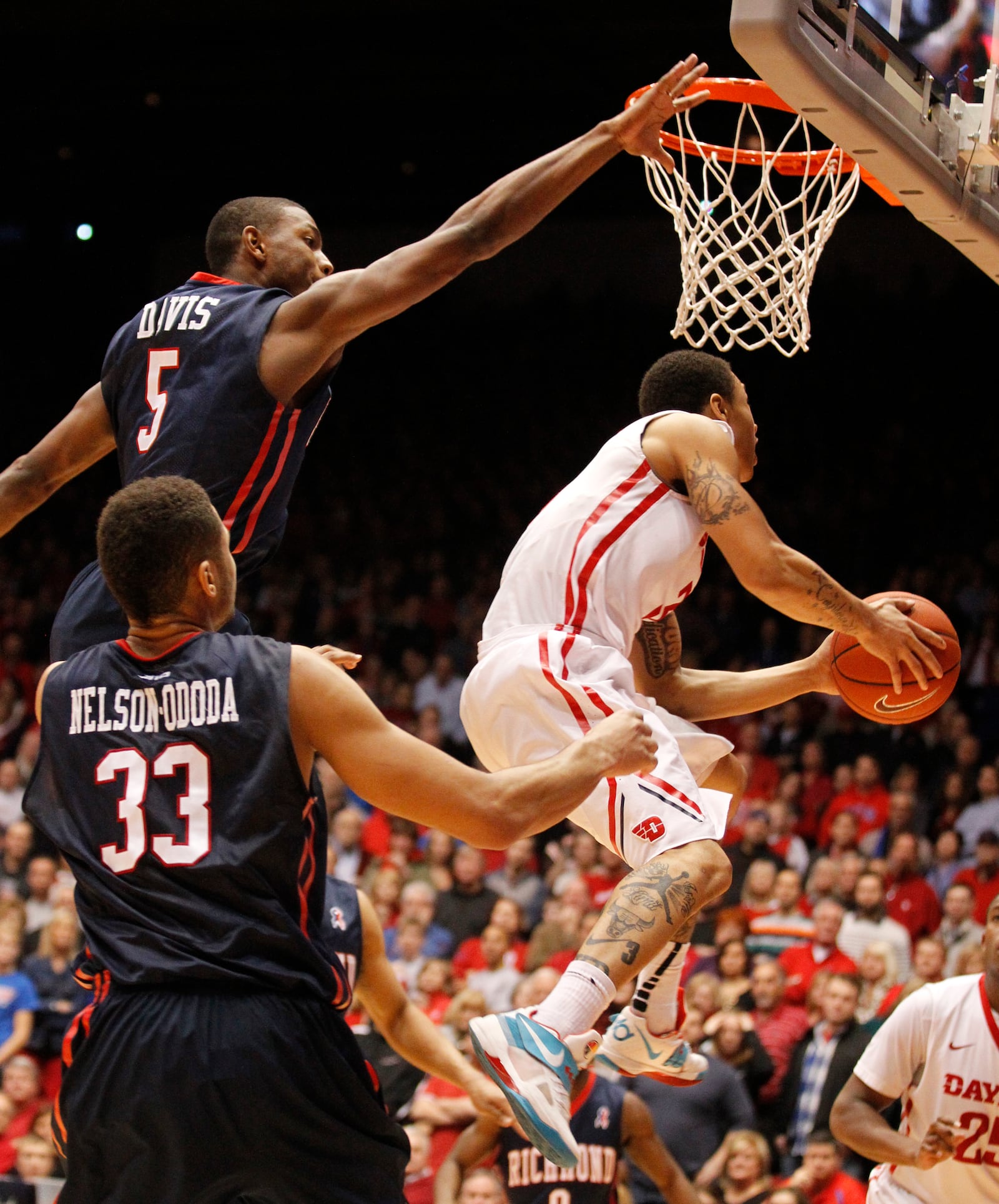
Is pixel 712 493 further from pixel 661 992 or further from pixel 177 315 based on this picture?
pixel 177 315

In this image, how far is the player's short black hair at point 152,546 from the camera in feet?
10.7

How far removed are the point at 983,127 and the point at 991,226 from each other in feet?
0.91

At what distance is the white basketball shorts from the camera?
4.24 m

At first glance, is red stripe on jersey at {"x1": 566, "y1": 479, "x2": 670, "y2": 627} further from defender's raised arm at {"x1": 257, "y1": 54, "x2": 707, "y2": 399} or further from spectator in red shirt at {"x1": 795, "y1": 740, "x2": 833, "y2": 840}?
spectator in red shirt at {"x1": 795, "y1": 740, "x2": 833, "y2": 840}

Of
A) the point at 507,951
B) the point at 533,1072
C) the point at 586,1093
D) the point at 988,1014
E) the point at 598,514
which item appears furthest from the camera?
the point at 507,951

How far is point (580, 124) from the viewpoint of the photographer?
15.9 m

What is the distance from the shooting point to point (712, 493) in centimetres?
440

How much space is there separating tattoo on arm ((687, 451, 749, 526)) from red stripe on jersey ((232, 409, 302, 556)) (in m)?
1.08

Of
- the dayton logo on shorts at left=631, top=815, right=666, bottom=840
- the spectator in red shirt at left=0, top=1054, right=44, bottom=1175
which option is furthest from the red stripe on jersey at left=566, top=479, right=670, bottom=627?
the spectator in red shirt at left=0, top=1054, right=44, bottom=1175

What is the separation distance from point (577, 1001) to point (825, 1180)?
11.0 feet

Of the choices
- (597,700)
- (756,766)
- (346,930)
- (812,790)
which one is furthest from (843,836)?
(597,700)

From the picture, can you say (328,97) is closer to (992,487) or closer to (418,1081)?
(992,487)

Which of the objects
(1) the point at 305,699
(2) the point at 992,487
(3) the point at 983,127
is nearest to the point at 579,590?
(1) the point at 305,699

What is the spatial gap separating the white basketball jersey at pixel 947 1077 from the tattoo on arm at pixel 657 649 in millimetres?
1371
